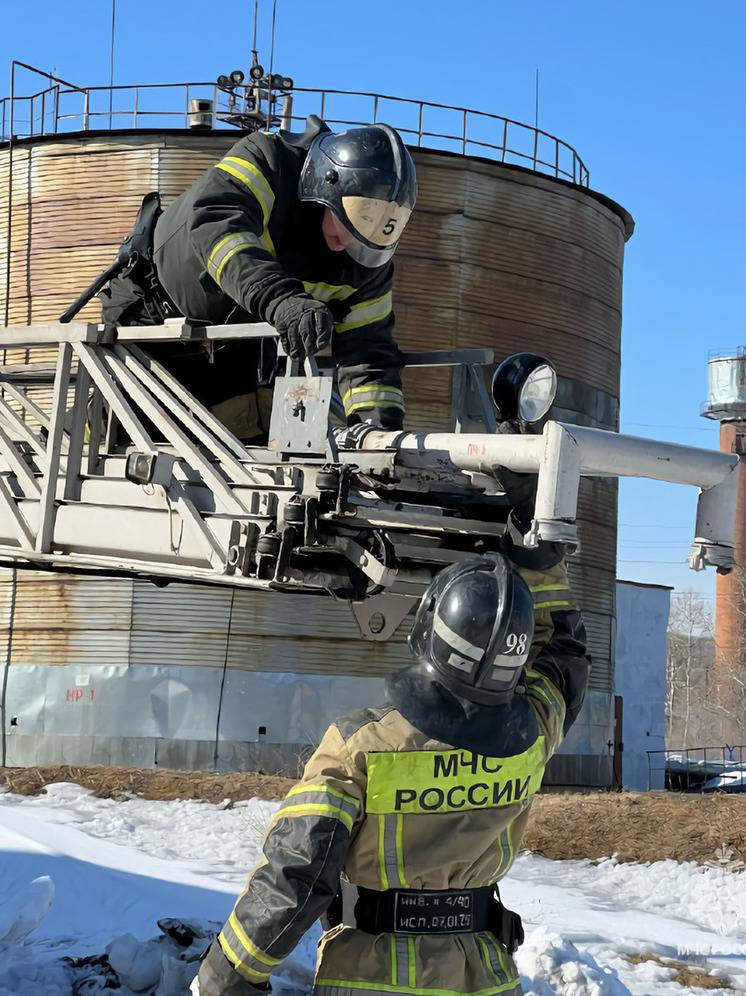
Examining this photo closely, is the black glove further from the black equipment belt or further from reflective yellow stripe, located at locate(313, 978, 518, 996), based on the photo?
reflective yellow stripe, located at locate(313, 978, 518, 996)

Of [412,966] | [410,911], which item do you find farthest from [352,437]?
[412,966]

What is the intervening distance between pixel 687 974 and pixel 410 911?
13.9 feet

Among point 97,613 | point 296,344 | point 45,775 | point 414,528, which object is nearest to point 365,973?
point 414,528

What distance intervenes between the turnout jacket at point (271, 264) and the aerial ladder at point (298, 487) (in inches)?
8.1

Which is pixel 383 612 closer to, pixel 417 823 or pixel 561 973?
pixel 417 823

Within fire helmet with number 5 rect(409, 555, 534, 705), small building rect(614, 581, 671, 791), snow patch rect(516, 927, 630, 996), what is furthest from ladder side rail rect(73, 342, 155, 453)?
small building rect(614, 581, 671, 791)

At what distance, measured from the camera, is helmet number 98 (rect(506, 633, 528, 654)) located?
3395 millimetres

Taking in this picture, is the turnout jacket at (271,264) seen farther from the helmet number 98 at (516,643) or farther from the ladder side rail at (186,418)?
the helmet number 98 at (516,643)

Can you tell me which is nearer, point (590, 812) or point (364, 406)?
point (364, 406)

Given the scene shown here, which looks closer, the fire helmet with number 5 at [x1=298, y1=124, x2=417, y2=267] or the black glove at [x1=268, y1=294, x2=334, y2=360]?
the black glove at [x1=268, y1=294, x2=334, y2=360]

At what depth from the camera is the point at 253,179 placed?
16.9 feet

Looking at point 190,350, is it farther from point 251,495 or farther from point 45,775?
point 45,775

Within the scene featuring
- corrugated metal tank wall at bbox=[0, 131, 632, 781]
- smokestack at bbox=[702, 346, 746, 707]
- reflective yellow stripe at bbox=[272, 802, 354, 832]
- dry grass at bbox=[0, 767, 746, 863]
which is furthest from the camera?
smokestack at bbox=[702, 346, 746, 707]

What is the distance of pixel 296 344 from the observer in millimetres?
4527
